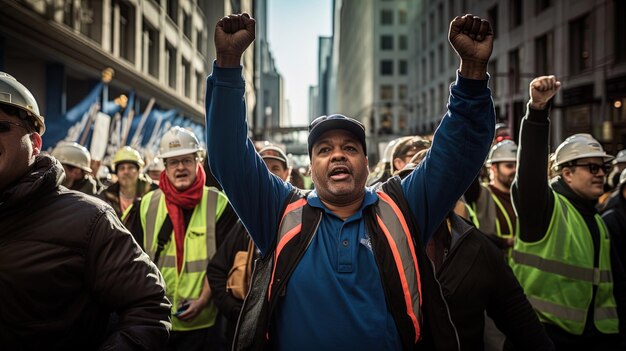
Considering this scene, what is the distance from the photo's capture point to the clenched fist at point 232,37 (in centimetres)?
216

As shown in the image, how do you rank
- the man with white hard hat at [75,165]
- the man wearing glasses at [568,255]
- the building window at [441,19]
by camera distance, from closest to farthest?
the man wearing glasses at [568,255] → the man with white hard hat at [75,165] → the building window at [441,19]

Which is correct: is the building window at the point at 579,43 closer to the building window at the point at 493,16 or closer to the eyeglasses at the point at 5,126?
the building window at the point at 493,16

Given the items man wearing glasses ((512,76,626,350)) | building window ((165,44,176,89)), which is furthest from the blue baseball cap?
building window ((165,44,176,89))

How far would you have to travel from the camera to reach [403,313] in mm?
2166

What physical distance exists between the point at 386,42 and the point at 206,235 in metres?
79.3

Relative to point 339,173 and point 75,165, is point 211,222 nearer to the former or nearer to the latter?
point 339,173

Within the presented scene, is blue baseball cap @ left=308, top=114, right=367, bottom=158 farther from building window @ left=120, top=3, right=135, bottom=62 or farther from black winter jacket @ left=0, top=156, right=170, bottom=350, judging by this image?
building window @ left=120, top=3, right=135, bottom=62

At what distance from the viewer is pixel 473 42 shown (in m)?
2.19

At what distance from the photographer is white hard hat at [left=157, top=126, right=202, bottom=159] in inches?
179

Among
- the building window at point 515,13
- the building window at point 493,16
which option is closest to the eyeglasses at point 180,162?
the building window at point 515,13

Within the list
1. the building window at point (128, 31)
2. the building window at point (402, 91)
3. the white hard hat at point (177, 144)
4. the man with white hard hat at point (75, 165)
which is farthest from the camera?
the building window at point (402, 91)

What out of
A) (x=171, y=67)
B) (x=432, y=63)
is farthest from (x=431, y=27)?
(x=171, y=67)

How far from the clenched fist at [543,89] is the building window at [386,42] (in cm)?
7920

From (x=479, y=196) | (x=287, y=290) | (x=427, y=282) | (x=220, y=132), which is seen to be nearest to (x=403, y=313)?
(x=427, y=282)
